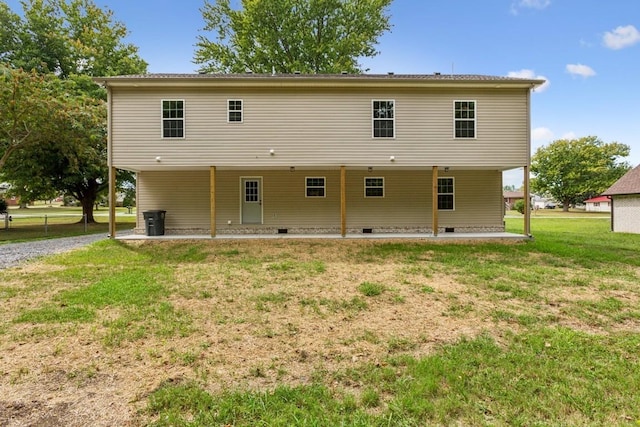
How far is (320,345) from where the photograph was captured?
3684 mm

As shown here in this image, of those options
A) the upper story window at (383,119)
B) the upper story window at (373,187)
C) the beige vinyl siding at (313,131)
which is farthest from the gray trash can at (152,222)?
the upper story window at (383,119)

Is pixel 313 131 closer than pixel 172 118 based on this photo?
No

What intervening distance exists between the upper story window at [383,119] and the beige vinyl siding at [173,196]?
6.33 m

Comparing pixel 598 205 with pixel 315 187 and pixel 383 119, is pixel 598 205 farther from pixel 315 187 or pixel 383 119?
pixel 315 187

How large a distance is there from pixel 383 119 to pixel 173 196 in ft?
26.2

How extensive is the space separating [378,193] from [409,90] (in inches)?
147

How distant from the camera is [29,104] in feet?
41.0

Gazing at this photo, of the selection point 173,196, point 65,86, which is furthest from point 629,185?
point 65,86

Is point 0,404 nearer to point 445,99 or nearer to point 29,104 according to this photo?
point 445,99

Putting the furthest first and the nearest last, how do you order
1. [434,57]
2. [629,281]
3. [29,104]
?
[434,57] → [29,104] → [629,281]

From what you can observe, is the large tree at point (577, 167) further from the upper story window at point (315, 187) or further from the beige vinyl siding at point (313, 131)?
the upper story window at point (315, 187)

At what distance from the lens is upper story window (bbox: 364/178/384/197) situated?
12.6 meters

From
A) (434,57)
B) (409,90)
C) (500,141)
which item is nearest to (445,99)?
(409,90)

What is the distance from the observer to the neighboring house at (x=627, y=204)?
15.5m
